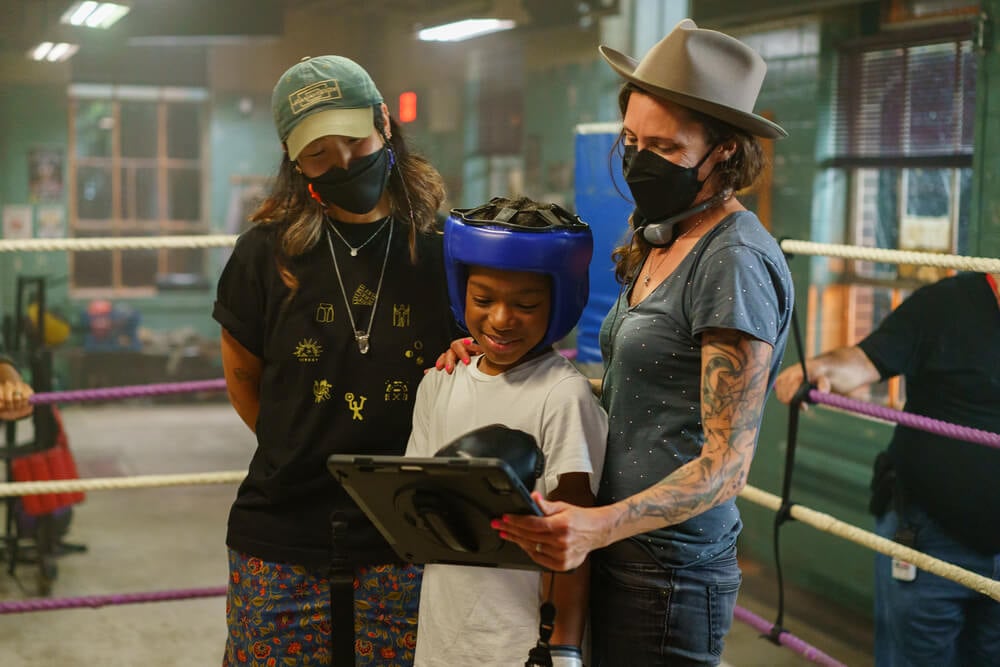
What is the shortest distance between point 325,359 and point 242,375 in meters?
0.22

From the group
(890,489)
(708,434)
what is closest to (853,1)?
(890,489)

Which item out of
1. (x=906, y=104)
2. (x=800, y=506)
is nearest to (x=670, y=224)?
(x=800, y=506)

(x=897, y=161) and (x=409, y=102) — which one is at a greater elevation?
(x=409, y=102)

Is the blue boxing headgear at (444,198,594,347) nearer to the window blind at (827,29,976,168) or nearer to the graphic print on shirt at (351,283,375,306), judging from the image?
the graphic print on shirt at (351,283,375,306)

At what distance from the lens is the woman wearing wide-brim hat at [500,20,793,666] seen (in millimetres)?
1274

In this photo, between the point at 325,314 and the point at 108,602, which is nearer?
the point at 325,314

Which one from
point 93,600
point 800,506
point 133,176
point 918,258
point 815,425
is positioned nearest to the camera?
point 918,258

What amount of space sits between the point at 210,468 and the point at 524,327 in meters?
5.89

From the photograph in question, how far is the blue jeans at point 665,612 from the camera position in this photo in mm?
1376

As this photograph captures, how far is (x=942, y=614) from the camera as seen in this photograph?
2674mm

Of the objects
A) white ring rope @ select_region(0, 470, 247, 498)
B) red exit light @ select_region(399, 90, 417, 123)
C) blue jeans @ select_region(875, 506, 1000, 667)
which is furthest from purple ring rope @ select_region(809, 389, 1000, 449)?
red exit light @ select_region(399, 90, 417, 123)

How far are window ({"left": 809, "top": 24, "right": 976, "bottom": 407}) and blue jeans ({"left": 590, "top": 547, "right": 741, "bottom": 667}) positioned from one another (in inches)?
102

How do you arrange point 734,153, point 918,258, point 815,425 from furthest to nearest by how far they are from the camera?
point 815,425
point 918,258
point 734,153

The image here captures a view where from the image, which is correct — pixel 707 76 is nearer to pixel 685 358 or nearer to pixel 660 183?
pixel 660 183
